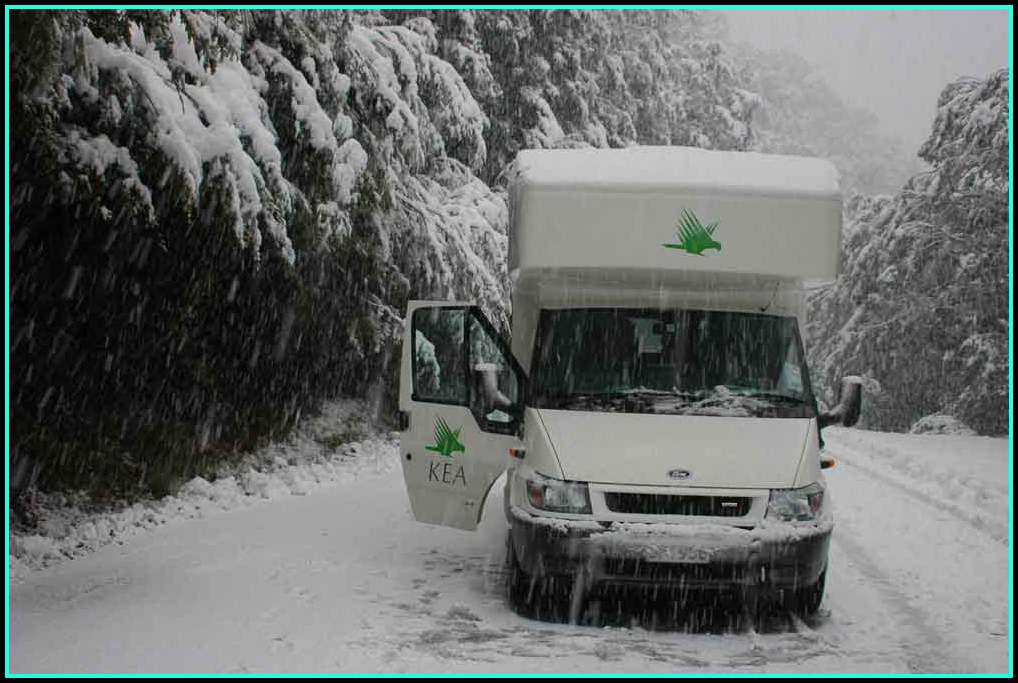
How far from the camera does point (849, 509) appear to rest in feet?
39.8

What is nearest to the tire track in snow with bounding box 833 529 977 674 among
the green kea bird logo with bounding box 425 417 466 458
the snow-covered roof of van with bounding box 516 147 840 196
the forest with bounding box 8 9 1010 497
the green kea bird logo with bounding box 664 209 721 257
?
the green kea bird logo with bounding box 664 209 721 257

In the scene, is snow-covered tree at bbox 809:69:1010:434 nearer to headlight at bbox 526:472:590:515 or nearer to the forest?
the forest

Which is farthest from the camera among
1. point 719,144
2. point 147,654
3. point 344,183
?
point 719,144

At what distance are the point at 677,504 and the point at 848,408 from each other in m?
1.66

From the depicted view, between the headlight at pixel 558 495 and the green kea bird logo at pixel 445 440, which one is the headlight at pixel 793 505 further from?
the green kea bird logo at pixel 445 440

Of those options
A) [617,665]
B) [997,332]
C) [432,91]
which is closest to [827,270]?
[617,665]

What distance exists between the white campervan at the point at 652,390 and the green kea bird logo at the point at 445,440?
11mm

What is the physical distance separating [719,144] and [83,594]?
2511 centimetres

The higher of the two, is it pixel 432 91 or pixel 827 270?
pixel 432 91

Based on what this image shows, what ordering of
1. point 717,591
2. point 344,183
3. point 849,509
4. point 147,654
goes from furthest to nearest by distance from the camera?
point 849,509 < point 344,183 < point 717,591 < point 147,654

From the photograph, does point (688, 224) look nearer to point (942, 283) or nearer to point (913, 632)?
point (913, 632)

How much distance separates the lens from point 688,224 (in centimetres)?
721

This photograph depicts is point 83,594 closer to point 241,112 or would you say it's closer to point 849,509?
point 241,112

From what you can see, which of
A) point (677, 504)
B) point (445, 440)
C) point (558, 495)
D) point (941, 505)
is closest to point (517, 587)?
point (558, 495)
